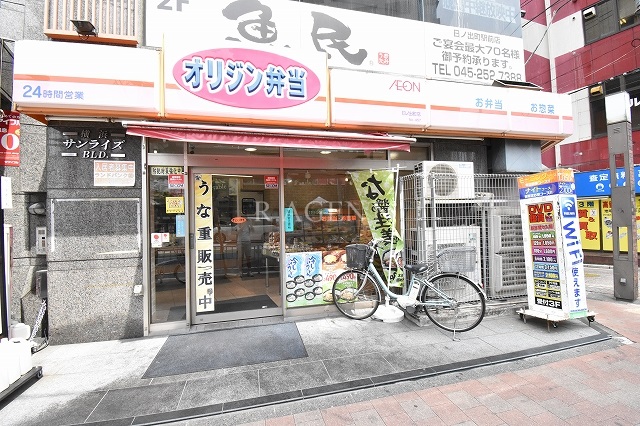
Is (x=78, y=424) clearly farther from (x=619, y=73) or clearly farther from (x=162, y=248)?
(x=619, y=73)

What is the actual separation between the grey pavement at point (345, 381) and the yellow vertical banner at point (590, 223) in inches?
323

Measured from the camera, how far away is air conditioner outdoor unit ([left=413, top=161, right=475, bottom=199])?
217 inches

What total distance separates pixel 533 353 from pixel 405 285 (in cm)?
210

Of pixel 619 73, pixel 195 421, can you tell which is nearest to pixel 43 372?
pixel 195 421

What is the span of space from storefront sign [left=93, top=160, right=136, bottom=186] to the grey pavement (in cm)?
248

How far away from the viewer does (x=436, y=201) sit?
544cm

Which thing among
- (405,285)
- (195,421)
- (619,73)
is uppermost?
(619,73)

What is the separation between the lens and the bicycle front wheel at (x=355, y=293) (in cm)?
535

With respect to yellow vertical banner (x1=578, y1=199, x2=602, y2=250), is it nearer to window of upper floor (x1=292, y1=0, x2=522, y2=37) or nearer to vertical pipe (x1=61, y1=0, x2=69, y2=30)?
window of upper floor (x1=292, y1=0, x2=522, y2=37)

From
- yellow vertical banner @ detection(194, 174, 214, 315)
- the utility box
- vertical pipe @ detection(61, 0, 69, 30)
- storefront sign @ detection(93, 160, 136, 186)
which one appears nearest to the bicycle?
yellow vertical banner @ detection(194, 174, 214, 315)

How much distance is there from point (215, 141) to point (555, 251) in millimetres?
5425

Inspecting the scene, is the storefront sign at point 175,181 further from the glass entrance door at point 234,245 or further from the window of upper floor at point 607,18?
the window of upper floor at point 607,18

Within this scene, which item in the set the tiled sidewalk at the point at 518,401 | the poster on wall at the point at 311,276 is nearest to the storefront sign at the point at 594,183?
the tiled sidewalk at the point at 518,401

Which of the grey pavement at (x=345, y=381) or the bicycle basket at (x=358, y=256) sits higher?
the bicycle basket at (x=358, y=256)
